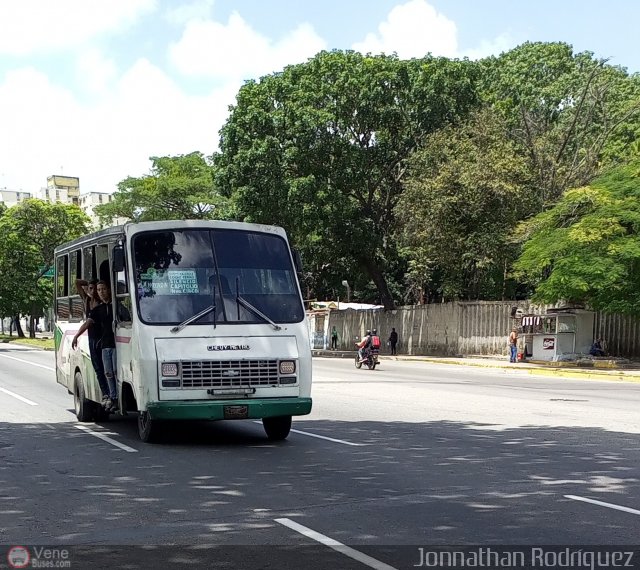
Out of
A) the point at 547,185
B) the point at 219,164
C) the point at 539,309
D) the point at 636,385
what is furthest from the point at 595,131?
the point at 636,385

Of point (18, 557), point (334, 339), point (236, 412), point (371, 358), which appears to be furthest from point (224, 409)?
point (334, 339)

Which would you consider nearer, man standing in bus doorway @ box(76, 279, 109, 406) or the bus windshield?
the bus windshield

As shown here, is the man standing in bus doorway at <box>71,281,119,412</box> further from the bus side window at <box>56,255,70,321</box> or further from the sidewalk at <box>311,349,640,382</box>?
the sidewalk at <box>311,349,640,382</box>

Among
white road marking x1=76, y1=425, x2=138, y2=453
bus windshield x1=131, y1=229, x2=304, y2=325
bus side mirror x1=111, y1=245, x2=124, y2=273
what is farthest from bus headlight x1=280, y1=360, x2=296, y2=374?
bus side mirror x1=111, y1=245, x2=124, y2=273

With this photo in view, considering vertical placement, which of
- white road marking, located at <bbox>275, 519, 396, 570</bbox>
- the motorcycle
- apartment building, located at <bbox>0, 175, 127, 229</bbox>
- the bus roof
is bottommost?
the motorcycle

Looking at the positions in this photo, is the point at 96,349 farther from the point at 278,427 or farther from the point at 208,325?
the point at 278,427

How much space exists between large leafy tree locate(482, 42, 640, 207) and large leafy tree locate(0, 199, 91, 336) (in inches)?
1254

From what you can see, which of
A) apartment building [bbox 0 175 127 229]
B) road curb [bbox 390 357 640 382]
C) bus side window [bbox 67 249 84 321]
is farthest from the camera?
apartment building [bbox 0 175 127 229]

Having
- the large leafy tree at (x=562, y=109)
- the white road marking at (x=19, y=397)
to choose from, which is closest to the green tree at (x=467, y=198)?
the large leafy tree at (x=562, y=109)

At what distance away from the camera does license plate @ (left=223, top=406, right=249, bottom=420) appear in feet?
37.6

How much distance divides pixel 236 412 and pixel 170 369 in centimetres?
98

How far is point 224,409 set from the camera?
37.5 ft

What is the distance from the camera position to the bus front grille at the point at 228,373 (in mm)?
11438

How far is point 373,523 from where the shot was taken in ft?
23.8
